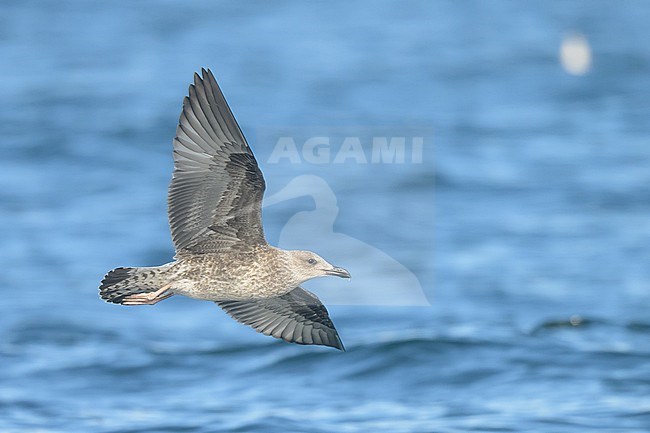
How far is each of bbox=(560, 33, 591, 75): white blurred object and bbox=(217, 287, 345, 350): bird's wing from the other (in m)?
20.4

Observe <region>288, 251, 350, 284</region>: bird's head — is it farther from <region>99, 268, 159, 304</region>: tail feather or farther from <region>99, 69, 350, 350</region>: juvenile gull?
<region>99, 268, 159, 304</region>: tail feather

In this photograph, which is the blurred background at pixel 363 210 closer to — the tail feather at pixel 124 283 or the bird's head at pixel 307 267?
the bird's head at pixel 307 267

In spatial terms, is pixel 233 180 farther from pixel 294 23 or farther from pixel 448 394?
pixel 294 23

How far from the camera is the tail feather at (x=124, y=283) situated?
7.76m

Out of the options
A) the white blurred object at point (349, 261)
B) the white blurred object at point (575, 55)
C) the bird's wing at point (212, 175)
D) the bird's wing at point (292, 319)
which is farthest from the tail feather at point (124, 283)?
the white blurred object at point (575, 55)

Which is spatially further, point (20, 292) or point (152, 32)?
point (152, 32)

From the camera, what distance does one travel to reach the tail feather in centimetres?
776

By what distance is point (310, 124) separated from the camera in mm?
22734

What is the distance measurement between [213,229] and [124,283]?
60cm

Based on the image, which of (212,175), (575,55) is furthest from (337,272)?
(575,55)

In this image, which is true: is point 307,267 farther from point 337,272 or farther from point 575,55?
point 575,55

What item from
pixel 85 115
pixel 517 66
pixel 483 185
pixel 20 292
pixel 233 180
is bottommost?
pixel 233 180

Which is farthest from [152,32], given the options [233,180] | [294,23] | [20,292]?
[233,180]

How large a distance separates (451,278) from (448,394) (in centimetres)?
494
